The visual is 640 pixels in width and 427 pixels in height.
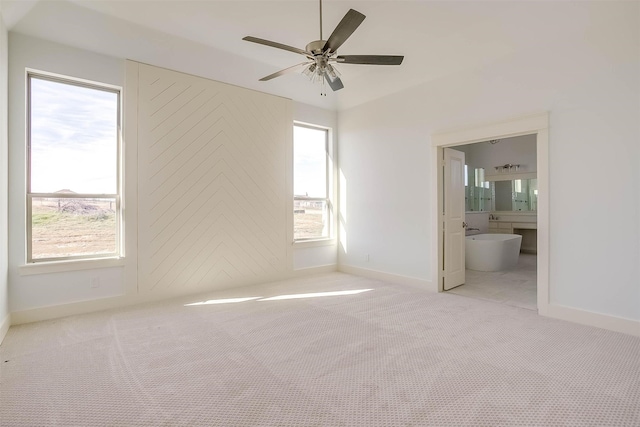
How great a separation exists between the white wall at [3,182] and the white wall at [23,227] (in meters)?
0.08

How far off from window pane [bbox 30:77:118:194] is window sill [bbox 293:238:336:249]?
278 cm

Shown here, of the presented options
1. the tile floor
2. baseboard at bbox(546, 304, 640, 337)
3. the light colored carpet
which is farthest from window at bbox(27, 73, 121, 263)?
baseboard at bbox(546, 304, 640, 337)

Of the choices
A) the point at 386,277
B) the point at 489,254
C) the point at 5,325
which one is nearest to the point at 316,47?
the point at 386,277

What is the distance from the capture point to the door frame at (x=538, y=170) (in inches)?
135

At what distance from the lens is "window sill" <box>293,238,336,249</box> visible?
17.9ft

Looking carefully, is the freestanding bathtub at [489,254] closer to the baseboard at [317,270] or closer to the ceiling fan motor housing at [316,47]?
the baseboard at [317,270]

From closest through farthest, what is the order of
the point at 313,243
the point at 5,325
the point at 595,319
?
the point at 5,325, the point at 595,319, the point at 313,243

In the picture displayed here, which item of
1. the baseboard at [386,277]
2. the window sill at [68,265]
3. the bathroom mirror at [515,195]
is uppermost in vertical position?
the bathroom mirror at [515,195]

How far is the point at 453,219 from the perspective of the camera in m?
4.72

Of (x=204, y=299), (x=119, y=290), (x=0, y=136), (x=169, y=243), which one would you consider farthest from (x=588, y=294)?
(x=0, y=136)

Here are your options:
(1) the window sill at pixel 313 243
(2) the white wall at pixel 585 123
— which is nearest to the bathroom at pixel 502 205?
(2) the white wall at pixel 585 123

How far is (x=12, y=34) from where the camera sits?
10.5 feet

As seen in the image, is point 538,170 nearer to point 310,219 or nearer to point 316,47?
point 316,47

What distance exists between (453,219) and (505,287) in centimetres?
124
